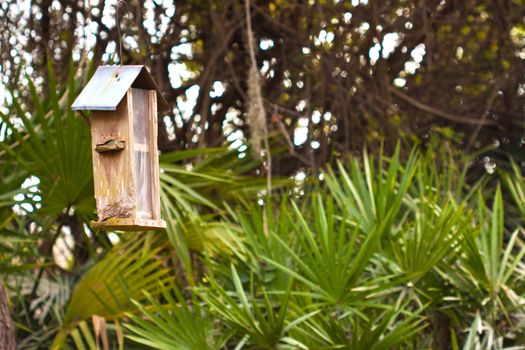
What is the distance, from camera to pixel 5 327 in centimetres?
414

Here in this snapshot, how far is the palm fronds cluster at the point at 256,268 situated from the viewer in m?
4.41

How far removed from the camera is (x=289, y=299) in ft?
15.0

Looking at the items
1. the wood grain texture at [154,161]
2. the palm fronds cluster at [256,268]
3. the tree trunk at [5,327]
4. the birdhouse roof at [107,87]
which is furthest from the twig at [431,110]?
the birdhouse roof at [107,87]

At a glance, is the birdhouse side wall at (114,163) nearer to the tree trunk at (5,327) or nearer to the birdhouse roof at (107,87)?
the birdhouse roof at (107,87)

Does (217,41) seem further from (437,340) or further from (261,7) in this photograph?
(437,340)

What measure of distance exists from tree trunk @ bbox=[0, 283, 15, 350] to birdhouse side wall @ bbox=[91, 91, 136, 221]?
1812mm

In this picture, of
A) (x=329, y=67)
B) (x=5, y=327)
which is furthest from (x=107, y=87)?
(x=329, y=67)

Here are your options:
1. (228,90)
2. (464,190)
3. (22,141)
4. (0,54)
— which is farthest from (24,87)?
(464,190)

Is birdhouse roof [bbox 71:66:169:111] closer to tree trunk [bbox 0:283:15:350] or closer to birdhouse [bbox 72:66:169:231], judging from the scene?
birdhouse [bbox 72:66:169:231]

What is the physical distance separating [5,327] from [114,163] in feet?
6.17

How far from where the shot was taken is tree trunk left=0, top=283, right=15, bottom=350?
4.13 m

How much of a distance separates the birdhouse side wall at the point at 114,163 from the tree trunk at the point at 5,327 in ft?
5.94

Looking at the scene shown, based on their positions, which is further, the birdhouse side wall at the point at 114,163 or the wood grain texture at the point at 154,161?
the wood grain texture at the point at 154,161

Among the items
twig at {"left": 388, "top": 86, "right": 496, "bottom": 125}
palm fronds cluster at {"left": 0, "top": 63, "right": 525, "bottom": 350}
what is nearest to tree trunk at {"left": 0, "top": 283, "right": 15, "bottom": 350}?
palm fronds cluster at {"left": 0, "top": 63, "right": 525, "bottom": 350}
